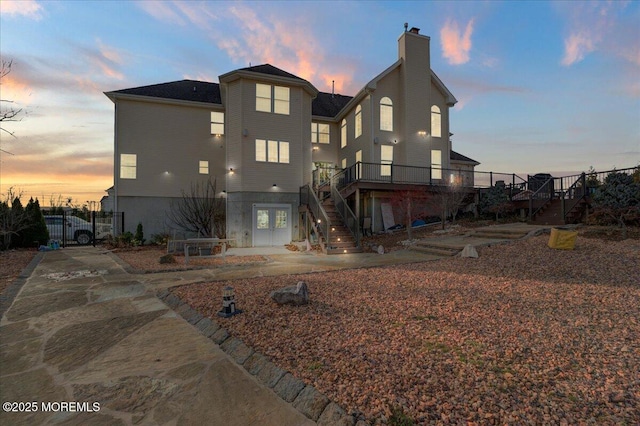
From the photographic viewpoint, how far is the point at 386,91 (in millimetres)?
17922

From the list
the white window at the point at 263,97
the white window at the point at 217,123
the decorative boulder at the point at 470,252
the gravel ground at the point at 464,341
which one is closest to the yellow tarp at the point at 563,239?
the gravel ground at the point at 464,341

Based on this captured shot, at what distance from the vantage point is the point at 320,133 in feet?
67.7

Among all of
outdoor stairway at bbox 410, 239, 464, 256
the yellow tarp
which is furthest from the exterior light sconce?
the yellow tarp

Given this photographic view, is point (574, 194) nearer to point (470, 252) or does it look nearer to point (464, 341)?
A: point (470, 252)

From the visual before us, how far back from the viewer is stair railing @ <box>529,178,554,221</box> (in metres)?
13.9

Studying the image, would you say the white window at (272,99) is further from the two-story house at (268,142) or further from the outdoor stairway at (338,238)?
the outdoor stairway at (338,238)

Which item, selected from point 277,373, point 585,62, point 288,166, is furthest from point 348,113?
point 277,373

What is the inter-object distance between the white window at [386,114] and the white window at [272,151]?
6766mm

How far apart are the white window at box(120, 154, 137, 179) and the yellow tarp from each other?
20.1 m

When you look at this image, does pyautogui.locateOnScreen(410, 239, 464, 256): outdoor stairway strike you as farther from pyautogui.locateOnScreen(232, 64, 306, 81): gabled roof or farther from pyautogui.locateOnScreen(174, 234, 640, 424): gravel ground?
pyautogui.locateOnScreen(232, 64, 306, 81): gabled roof

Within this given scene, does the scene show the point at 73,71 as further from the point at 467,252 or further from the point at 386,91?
the point at 467,252

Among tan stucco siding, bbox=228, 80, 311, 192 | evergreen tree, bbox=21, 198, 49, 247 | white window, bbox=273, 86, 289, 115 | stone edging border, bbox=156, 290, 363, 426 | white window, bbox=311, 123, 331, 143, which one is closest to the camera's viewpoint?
stone edging border, bbox=156, 290, 363, 426

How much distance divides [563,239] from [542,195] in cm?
794

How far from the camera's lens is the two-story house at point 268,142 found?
48.3 ft
